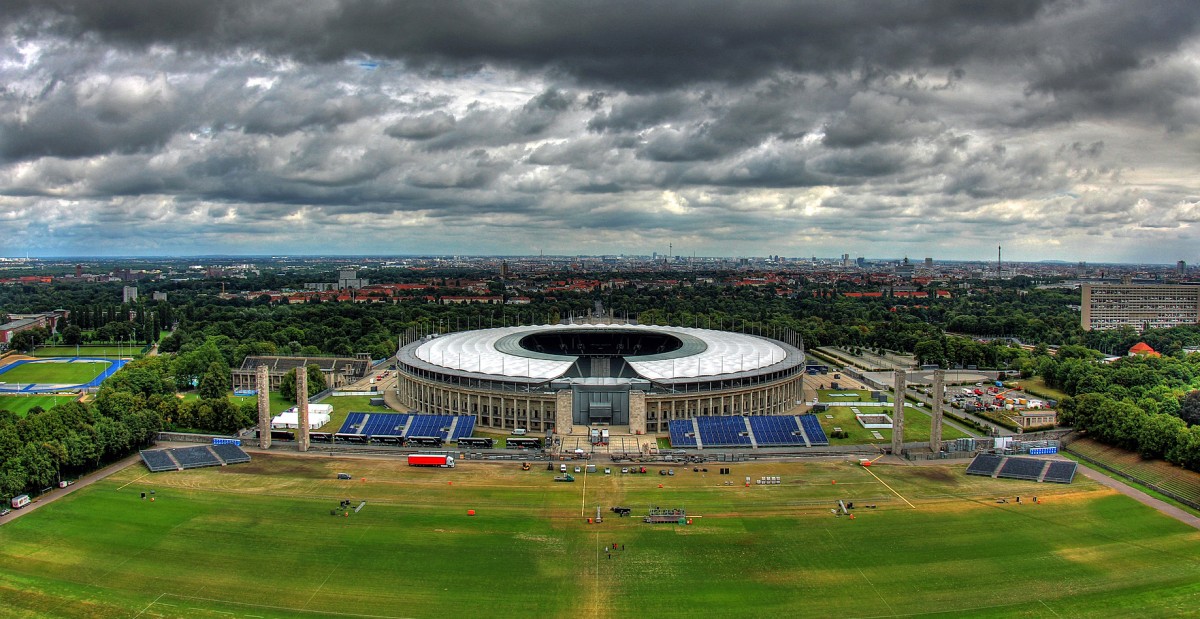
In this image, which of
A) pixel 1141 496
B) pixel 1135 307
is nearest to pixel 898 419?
pixel 1141 496

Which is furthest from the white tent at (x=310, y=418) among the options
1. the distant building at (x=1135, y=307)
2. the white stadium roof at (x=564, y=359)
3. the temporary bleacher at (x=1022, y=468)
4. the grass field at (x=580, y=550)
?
the distant building at (x=1135, y=307)

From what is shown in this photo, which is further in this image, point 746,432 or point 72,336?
point 72,336

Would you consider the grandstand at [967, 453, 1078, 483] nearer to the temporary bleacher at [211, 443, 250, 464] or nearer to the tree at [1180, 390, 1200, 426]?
the tree at [1180, 390, 1200, 426]

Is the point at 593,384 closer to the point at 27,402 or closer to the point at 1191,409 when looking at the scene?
the point at 1191,409

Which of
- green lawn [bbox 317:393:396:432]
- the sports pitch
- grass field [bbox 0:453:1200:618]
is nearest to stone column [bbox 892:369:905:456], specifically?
Result: grass field [bbox 0:453:1200:618]

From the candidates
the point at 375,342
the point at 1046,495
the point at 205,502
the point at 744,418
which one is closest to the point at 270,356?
the point at 375,342

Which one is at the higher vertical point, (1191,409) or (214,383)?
(1191,409)
